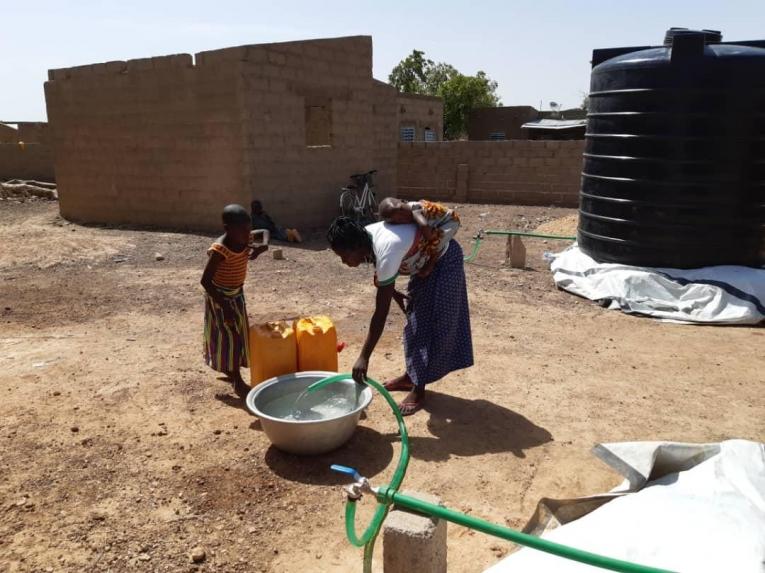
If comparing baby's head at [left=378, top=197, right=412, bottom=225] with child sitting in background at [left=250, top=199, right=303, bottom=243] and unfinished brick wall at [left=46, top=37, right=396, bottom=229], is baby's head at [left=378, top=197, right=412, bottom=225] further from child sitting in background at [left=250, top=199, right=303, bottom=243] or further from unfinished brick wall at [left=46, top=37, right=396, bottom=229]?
unfinished brick wall at [left=46, top=37, right=396, bottom=229]

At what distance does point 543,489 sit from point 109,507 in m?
1.96

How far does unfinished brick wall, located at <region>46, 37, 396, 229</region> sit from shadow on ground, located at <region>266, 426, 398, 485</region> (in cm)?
675

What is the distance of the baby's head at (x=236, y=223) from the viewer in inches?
132

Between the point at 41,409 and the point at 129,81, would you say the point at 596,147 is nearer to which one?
the point at 41,409

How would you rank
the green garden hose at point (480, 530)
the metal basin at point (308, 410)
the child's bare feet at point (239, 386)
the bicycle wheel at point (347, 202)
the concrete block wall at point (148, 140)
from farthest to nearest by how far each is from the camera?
1. the bicycle wheel at point (347, 202)
2. the concrete block wall at point (148, 140)
3. the child's bare feet at point (239, 386)
4. the metal basin at point (308, 410)
5. the green garden hose at point (480, 530)

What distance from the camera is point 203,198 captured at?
32.3 ft

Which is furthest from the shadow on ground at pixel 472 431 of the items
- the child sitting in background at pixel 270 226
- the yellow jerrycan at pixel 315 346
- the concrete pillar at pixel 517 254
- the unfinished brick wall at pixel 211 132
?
the unfinished brick wall at pixel 211 132

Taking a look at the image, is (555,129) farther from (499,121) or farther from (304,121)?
(304,121)

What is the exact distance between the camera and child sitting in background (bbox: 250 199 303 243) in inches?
358

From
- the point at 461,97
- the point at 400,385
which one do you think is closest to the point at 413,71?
the point at 461,97

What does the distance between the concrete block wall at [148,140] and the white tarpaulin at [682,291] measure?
5.65 meters

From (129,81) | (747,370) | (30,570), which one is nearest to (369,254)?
(30,570)

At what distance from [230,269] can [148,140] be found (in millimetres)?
7826

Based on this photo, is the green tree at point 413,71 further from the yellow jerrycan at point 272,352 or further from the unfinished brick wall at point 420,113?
the yellow jerrycan at point 272,352
